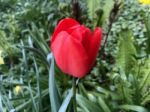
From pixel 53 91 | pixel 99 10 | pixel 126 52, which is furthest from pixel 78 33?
pixel 99 10

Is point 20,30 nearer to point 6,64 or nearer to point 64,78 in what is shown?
point 6,64

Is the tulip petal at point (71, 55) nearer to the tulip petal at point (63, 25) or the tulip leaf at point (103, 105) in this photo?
the tulip petal at point (63, 25)

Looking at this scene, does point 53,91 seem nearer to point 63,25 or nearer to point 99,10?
point 63,25

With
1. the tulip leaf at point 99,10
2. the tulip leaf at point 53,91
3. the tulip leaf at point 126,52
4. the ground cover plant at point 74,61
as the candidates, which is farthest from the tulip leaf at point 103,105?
the tulip leaf at point 99,10

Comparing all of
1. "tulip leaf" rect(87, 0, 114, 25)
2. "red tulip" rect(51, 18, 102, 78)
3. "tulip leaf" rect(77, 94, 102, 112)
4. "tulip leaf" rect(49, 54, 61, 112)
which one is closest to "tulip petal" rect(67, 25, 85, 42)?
"red tulip" rect(51, 18, 102, 78)

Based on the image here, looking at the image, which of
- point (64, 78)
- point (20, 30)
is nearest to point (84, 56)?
point (64, 78)

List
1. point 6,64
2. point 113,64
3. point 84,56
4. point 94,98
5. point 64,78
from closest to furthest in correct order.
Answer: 1. point 84,56
2. point 94,98
3. point 64,78
4. point 113,64
5. point 6,64

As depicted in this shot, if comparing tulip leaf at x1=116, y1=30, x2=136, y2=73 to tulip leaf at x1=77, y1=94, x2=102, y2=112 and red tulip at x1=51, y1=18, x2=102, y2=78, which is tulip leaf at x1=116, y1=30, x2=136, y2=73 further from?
red tulip at x1=51, y1=18, x2=102, y2=78

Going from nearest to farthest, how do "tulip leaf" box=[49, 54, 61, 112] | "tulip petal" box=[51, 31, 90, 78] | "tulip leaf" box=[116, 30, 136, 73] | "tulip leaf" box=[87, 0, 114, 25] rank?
1. "tulip petal" box=[51, 31, 90, 78]
2. "tulip leaf" box=[49, 54, 61, 112]
3. "tulip leaf" box=[116, 30, 136, 73]
4. "tulip leaf" box=[87, 0, 114, 25]
